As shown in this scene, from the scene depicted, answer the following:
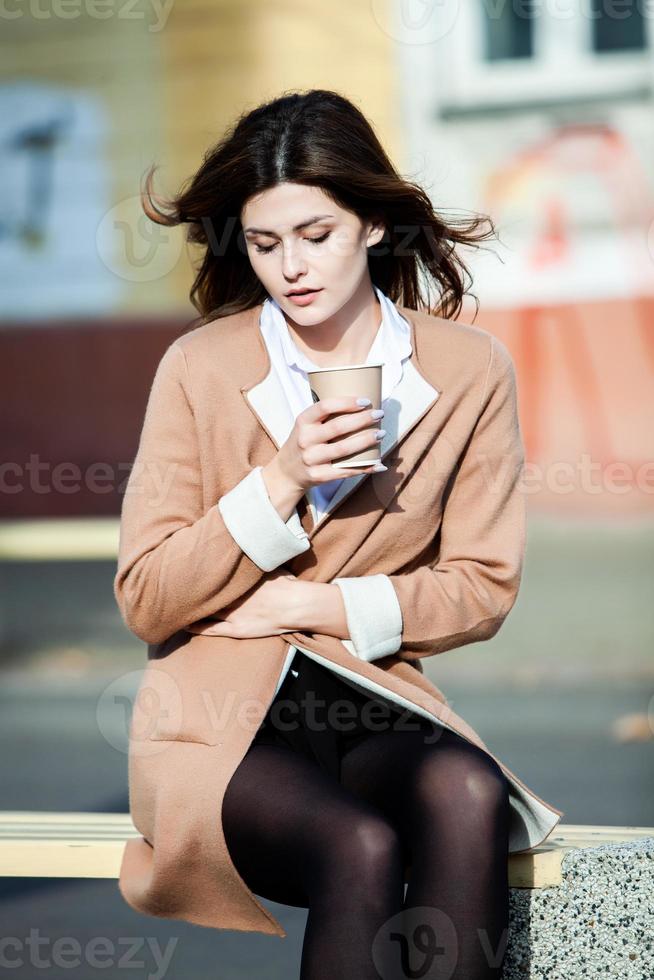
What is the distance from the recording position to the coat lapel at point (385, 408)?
2316 mm

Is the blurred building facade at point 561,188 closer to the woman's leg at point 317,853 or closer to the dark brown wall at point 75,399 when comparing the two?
the dark brown wall at point 75,399

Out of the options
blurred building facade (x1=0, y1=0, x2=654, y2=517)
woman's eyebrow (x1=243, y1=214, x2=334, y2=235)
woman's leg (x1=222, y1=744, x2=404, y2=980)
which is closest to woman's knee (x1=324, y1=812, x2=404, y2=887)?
woman's leg (x1=222, y1=744, x2=404, y2=980)

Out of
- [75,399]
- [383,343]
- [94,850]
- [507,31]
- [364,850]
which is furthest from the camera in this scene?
A: [75,399]

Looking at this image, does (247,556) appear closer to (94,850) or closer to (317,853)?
(317,853)

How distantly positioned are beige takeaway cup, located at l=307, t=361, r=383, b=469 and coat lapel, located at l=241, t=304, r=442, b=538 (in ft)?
0.92

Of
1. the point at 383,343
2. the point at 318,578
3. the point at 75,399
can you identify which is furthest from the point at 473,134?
the point at 318,578

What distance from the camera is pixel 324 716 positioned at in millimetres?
2262

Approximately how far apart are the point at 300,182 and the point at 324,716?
907 millimetres

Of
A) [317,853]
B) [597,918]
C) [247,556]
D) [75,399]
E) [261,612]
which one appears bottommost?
[75,399]

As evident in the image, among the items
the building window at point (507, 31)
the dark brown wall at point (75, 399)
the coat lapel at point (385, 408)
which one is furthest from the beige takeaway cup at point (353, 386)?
the building window at point (507, 31)

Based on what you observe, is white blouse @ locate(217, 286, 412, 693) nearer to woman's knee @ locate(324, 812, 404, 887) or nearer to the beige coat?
the beige coat

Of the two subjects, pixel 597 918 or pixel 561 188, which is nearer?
pixel 597 918

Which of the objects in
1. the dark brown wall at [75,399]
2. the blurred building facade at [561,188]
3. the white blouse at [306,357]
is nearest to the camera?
the white blouse at [306,357]

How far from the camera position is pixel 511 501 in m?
2.39
